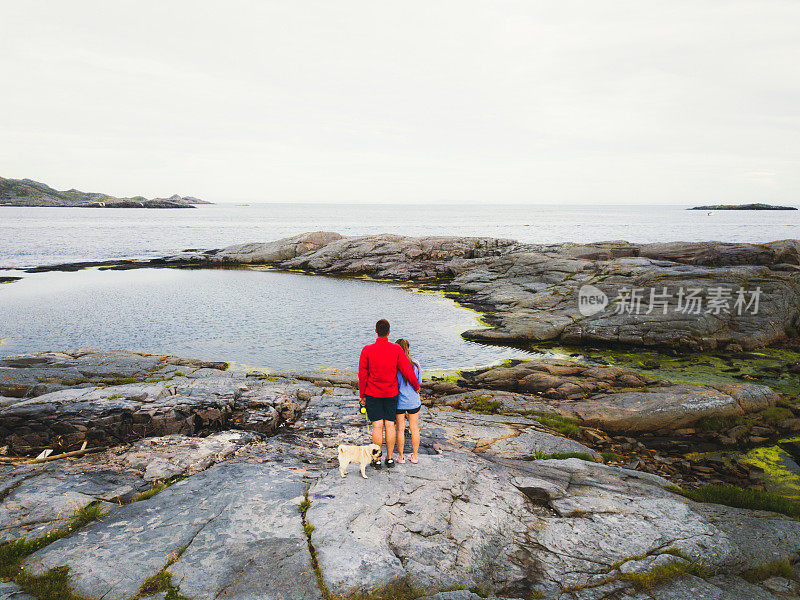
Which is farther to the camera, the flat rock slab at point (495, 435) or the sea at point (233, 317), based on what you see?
the sea at point (233, 317)

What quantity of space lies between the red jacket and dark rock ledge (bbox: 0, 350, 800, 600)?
169 centimetres

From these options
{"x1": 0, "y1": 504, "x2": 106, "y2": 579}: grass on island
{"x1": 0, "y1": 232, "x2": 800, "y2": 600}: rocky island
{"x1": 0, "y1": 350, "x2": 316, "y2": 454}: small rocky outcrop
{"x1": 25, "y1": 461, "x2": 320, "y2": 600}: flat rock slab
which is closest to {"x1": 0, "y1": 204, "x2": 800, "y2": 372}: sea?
{"x1": 0, "y1": 232, "x2": 800, "y2": 600}: rocky island

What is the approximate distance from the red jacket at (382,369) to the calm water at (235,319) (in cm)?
1408

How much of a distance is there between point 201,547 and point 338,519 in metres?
2.10

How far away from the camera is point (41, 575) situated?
598cm

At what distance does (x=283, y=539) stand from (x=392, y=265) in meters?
50.8

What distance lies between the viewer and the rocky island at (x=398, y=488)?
6336mm

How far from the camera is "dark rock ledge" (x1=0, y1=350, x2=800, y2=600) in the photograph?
6273 millimetres

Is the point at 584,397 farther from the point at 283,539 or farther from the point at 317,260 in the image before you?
the point at 317,260

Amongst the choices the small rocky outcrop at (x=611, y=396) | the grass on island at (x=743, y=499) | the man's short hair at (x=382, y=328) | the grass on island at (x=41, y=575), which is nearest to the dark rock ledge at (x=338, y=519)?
the grass on island at (x=41, y=575)

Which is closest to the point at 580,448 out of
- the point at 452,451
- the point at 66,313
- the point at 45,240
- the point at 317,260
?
the point at 452,451

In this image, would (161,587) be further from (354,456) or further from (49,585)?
(354,456)

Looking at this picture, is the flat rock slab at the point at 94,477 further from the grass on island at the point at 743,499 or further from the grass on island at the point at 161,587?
the grass on island at the point at 743,499

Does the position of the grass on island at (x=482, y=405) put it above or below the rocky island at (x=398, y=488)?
below
